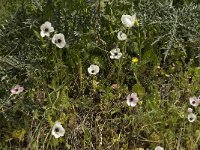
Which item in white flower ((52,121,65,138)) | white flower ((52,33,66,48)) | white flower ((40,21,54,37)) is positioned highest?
white flower ((40,21,54,37))

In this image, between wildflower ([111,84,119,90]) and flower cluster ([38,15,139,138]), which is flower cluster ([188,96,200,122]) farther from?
wildflower ([111,84,119,90])

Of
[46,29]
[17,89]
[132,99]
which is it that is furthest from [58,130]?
[46,29]

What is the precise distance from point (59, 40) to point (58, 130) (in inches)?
18.9

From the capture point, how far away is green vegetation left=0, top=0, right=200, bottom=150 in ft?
8.39

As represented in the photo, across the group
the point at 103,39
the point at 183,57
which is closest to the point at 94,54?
the point at 103,39

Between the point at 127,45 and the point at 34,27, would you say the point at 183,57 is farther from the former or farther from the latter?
the point at 34,27

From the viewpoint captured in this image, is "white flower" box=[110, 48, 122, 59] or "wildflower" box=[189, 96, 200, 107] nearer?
"wildflower" box=[189, 96, 200, 107]

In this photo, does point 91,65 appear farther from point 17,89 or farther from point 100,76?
point 17,89

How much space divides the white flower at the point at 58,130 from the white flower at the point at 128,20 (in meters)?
0.65

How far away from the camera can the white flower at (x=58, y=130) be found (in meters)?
2.45

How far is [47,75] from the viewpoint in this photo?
273 cm

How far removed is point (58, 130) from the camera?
247 cm

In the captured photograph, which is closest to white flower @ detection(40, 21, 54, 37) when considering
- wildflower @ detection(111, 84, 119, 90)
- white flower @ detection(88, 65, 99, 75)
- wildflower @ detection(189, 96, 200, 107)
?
white flower @ detection(88, 65, 99, 75)

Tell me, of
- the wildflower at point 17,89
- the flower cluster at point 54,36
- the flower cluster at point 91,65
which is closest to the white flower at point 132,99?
the flower cluster at point 91,65
